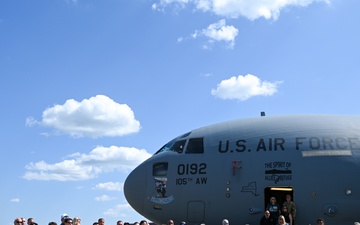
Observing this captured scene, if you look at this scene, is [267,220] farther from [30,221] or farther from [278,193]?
[30,221]

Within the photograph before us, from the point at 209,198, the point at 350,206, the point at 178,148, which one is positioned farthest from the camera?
the point at 178,148

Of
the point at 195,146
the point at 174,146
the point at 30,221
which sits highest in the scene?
the point at 174,146

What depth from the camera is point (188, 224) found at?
18141 millimetres

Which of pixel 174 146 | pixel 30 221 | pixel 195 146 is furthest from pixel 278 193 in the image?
pixel 30 221

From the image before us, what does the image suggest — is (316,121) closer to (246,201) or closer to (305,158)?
(305,158)

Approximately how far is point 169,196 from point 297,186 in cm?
479

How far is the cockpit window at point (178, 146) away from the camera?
19.0 metres

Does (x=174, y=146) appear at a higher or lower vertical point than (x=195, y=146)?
higher

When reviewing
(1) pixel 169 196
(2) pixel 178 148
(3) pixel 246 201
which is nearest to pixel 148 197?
(1) pixel 169 196

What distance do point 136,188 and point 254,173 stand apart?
4.75 m

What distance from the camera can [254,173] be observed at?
17.3 m

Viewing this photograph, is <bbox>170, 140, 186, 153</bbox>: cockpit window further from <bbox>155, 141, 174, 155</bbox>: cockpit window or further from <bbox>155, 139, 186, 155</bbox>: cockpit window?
<bbox>155, 141, 174, 155</bbox>: cockpit window

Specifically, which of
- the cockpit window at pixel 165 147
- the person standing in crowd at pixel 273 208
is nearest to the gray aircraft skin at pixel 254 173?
the cockpit window at pixel 165 147

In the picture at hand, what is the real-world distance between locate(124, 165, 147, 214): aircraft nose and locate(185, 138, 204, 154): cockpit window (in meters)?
2.01
